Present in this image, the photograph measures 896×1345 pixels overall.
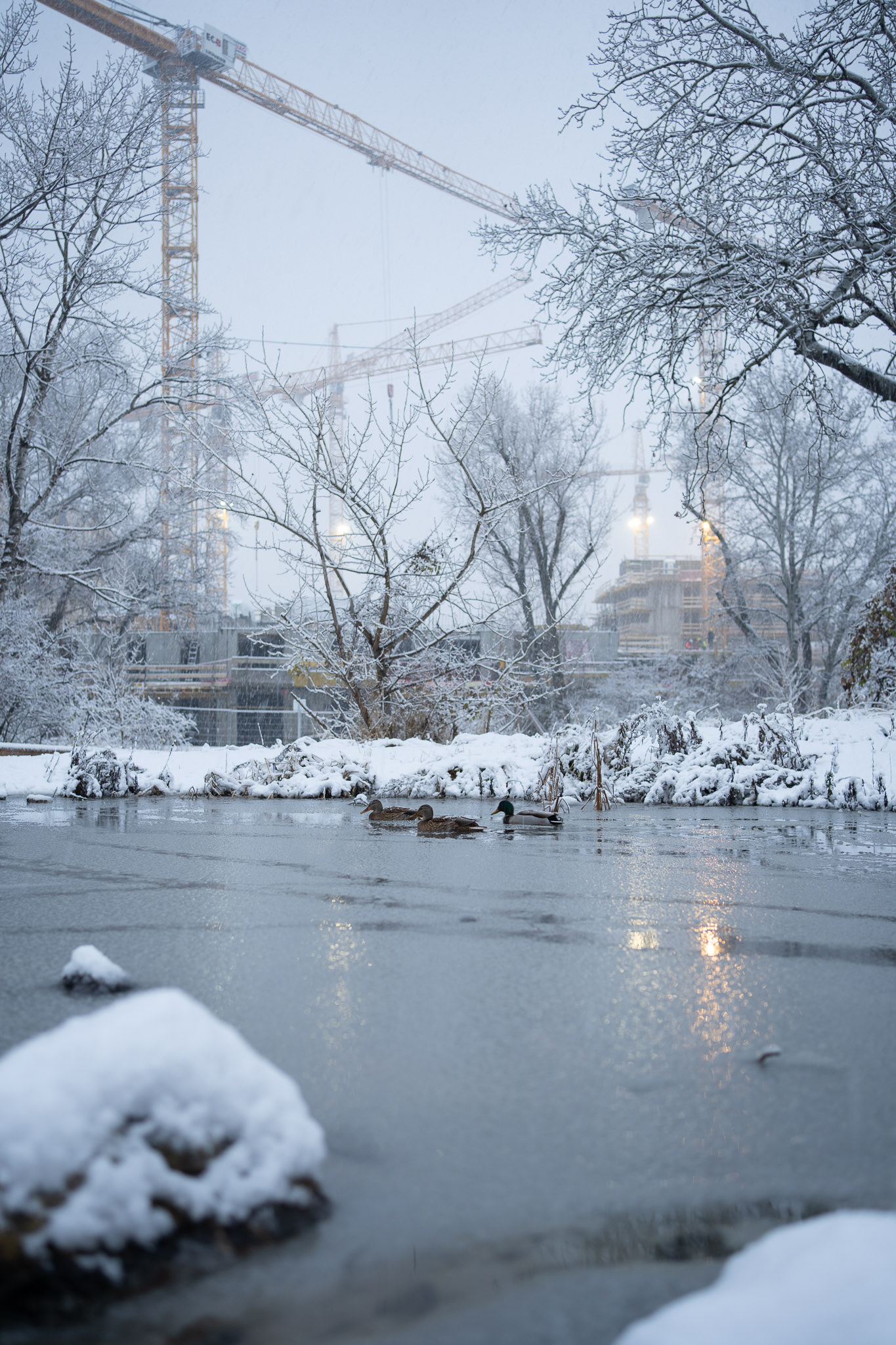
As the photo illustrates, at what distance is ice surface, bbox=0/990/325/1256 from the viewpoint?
898 millimetres

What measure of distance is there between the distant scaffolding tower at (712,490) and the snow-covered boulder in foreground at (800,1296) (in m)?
7.71

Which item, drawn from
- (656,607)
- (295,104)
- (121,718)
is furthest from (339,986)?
(295,104)

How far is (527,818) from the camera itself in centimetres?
605

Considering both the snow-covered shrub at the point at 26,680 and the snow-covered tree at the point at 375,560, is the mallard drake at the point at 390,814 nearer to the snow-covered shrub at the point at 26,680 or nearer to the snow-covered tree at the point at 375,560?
the snow-covered tree at the point at 375,560

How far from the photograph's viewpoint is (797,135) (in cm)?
827

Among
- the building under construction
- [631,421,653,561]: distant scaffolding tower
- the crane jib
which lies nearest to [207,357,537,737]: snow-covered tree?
the building under construction

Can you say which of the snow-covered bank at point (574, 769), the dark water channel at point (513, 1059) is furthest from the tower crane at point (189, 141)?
the dark water channel at point (513, 1059)

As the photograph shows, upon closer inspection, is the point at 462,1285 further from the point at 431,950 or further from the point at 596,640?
the point at 596,640

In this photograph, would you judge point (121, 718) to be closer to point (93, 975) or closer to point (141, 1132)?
point (93, 975)

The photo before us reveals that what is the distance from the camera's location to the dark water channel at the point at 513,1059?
0.93 m

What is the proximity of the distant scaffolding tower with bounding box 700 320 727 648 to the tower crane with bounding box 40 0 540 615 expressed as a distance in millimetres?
2480

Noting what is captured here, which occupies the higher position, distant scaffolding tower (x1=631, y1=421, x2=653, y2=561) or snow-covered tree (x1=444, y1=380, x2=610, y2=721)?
distant scaffolding tower (x1=631, y1=421, x2=653, y2=561)

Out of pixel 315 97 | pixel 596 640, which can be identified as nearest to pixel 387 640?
pixel 596 640

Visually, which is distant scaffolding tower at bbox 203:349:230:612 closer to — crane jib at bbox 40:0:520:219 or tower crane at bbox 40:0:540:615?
tower crane at bbox 40:0:540:615
